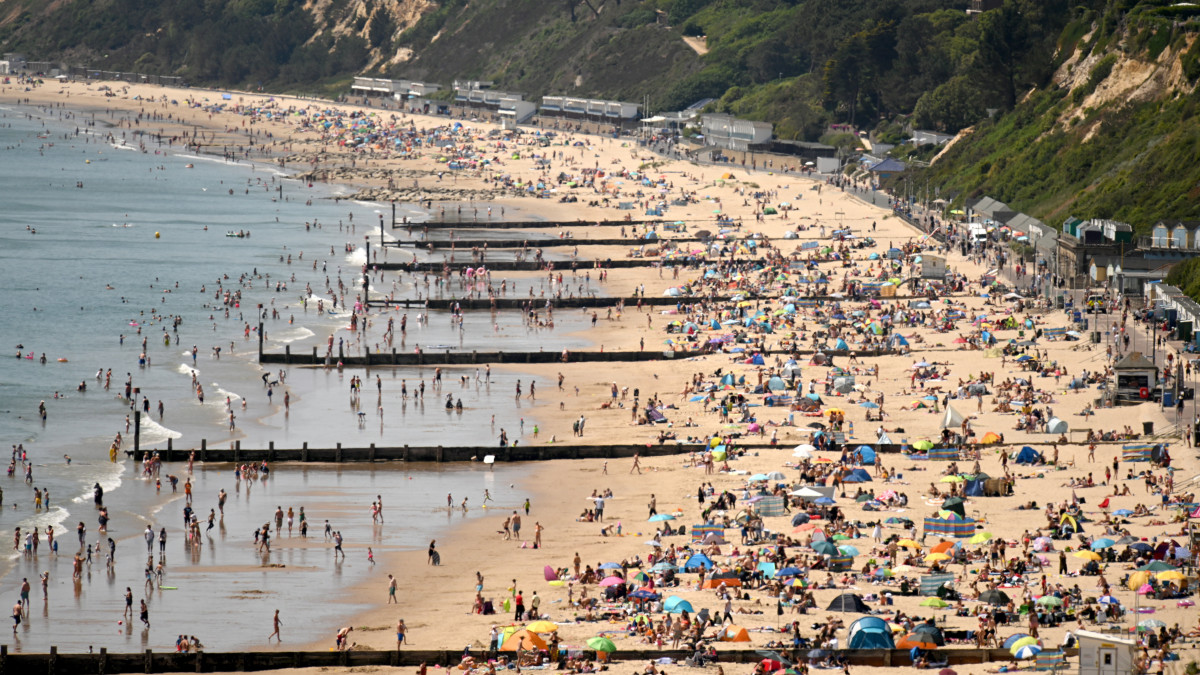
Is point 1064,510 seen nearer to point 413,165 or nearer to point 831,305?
point 831,305

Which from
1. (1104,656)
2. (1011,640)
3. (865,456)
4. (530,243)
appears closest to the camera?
(1104,656)

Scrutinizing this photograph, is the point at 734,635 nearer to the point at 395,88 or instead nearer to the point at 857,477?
the point at 857,477

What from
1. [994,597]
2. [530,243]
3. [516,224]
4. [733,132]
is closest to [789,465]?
[994,597]

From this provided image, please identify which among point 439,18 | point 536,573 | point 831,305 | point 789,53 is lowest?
point 536,573

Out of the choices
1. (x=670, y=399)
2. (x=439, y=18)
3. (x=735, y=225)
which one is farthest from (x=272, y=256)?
(x=439, y=18)

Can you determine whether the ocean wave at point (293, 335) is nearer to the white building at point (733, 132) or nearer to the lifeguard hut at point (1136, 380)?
the lifeguard hut at point (1136, 380)

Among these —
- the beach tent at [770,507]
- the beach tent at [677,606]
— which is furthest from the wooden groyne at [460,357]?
the beach tent at [677,606]
